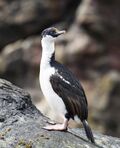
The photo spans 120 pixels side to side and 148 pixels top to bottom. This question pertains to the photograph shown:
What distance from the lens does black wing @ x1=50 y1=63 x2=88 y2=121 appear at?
36.1 ft

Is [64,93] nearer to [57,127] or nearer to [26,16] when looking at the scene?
[57,127]

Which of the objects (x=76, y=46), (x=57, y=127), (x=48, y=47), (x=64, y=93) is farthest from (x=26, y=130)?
(x=76, y=46)

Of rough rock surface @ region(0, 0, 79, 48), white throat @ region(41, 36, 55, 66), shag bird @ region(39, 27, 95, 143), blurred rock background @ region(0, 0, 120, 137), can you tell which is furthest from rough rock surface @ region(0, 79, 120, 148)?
rough rock surface @ region(0, 0, 79, 48)

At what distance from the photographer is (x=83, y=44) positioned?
27906 millimetres

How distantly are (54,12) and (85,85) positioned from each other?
343cm

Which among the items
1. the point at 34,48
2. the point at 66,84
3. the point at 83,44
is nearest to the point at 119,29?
the point at 83,44

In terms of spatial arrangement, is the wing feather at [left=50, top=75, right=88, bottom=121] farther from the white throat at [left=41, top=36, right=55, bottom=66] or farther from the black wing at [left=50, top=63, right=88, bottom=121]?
the white throat at [left=41, top=36, right=55, bottom=66]

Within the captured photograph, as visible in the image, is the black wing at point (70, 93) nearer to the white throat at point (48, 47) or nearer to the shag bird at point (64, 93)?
the shag bird at point (64, 93)

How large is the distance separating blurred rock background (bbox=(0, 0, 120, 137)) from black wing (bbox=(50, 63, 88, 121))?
15.0 meters

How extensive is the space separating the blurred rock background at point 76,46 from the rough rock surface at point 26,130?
48.8 ft

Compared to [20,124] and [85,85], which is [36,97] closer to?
[85,85]

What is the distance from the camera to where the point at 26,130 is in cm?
1013

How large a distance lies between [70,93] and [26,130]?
3.98 feet

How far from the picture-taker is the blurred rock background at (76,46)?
26984 mm
